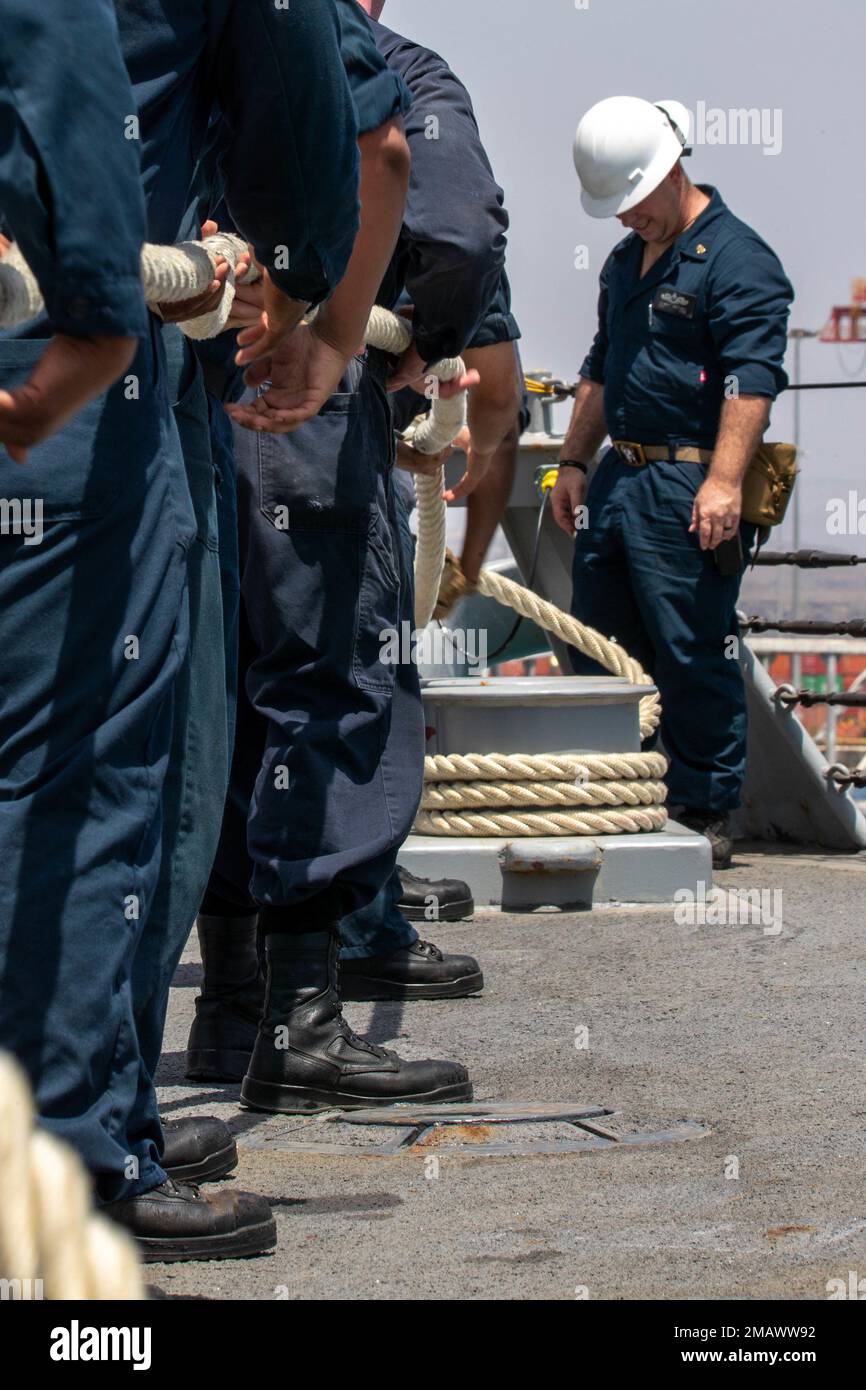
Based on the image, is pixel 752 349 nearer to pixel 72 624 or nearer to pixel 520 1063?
pixel 520 1063

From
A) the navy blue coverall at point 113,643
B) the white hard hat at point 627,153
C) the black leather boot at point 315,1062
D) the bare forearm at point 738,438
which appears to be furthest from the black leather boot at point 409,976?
the white hard hat at point 627,153

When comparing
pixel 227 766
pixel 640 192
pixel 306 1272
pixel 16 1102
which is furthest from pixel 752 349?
pixel 16 1102

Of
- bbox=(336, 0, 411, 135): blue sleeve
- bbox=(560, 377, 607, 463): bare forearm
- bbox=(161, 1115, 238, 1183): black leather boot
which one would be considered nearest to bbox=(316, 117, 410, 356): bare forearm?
bbox=(336, 0, 411, 135): blue sleeve

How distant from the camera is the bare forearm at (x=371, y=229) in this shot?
2170 millimetres

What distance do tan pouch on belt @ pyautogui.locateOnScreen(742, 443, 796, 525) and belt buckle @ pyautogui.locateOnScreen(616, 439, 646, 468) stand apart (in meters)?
0.29

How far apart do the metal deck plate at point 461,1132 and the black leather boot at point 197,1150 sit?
18 cm

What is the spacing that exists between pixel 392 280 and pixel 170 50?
102 cm

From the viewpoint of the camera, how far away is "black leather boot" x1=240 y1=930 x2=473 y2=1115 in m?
2.45

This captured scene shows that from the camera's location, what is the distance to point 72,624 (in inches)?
63.2

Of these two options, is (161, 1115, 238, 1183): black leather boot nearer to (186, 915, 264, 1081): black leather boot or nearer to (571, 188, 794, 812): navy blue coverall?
(186, 915, 264, 1081): black leather boot

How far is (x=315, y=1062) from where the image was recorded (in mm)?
2467

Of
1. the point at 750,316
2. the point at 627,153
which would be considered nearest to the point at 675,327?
the point at 750,316

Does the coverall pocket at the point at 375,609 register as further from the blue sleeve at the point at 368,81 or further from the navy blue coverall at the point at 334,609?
the blue sleeve at the point at 368,81

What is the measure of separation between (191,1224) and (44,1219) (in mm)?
943
